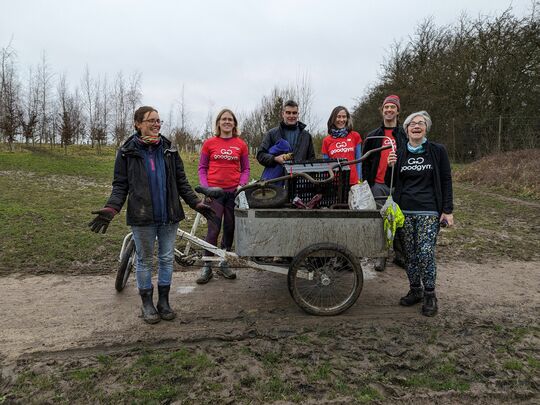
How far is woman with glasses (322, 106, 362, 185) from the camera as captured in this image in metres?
4.31

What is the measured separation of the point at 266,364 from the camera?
8.84ft

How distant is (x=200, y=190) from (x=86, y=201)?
21.2 feet

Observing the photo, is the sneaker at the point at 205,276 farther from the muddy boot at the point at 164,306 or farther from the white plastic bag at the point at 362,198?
the white plastic bag at the point at 362,198

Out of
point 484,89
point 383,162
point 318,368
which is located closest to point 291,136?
point 383,162

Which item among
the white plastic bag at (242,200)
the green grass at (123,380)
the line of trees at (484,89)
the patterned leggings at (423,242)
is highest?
the line of trees at (484,89)

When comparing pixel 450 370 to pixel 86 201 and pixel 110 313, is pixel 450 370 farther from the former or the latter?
pixel 86 201

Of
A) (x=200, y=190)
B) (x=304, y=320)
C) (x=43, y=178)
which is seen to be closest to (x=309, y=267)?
(x=304, y=320)

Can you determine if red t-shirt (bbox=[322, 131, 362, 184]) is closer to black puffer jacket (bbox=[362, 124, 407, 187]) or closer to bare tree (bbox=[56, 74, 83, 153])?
black puffer jacket (bbox=[362, 124, 407, 187])

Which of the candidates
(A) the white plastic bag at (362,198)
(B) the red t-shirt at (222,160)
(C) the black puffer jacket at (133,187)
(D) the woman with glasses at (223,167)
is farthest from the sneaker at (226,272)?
(A) the white plastic bag at (362,198)

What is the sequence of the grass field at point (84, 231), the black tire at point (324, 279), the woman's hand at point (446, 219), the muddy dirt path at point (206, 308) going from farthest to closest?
the grass field at point (84, 231) → the woman's hand at point (446, 219) → the black tire at point (324, 279) → the muddy dirt path at point (206, 308)

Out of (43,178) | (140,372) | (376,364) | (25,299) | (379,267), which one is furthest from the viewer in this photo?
(43,178)

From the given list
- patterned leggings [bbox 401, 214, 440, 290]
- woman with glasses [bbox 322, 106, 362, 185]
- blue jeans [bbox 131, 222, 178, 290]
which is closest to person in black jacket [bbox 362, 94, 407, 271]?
woman with glasses [bbox 322, 106, 362, 185]

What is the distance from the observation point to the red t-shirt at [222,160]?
4.15 meters

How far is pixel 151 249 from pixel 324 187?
1833 mm
